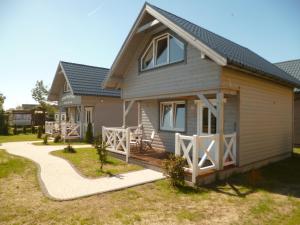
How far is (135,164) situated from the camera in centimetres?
921

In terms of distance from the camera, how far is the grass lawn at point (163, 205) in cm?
448

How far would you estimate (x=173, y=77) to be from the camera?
9.12 meters

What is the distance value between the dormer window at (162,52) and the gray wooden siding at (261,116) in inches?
97.9

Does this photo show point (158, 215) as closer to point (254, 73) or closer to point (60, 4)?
point (254, 73)

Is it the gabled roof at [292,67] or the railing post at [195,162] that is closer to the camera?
the railing post at [195,162]

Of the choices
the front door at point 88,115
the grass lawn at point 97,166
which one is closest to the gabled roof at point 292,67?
the grass lawn at point 97,166

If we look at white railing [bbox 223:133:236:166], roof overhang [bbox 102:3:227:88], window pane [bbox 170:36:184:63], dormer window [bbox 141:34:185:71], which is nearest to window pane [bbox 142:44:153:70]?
dormer window [bbox 141:34:185:71]

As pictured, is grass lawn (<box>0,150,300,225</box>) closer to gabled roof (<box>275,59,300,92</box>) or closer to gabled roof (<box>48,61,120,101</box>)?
gabled roof (<box>48,61,120,101</box>)

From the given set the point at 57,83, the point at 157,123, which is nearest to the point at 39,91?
the point at 57,83

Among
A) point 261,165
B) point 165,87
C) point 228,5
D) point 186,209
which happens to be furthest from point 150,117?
point 186,209

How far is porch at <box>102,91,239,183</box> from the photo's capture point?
7129 mm

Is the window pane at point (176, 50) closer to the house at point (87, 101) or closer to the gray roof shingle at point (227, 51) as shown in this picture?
the gray roof shingle at point (227, 51)

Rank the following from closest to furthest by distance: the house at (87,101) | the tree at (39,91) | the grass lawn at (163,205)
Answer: the grass lawn at (163,205), the house at (87,101), the tree at (39,91)

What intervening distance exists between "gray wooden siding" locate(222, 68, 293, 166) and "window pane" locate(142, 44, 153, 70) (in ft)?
14.0
